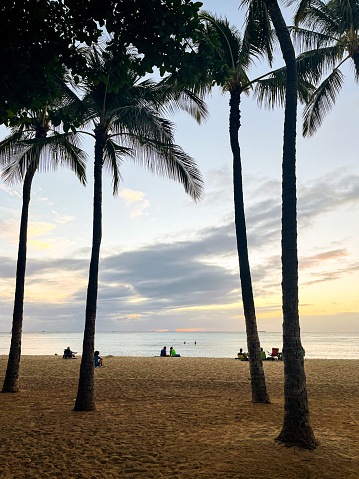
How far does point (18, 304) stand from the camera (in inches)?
519

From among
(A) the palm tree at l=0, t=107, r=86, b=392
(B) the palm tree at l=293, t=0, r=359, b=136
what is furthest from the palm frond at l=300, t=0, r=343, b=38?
(A) the palm tree at l=0, t=107, r=86, b=392

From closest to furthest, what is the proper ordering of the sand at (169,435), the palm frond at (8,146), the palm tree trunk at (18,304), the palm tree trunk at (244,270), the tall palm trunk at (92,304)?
the sand at (169,435) < the tall palm trunk at (92,304) < the palm tree trunk at (244,270) < the palm tree trunk at (18,304) < the palm frond at (8,146)

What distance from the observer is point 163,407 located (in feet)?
35.1

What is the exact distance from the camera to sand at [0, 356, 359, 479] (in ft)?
20.1

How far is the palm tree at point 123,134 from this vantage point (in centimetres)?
1052

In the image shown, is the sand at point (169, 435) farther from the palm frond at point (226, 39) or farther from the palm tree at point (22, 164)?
the palm frond at point (226, 39)

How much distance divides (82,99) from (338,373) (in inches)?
665

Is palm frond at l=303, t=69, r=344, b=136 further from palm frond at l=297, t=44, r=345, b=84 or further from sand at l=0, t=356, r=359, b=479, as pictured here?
sand at l=0, t=356, r=359, b=479

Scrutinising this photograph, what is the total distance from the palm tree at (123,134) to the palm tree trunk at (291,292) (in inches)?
145

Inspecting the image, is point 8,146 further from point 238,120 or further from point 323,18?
point 323,18

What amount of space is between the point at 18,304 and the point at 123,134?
6.58 meters

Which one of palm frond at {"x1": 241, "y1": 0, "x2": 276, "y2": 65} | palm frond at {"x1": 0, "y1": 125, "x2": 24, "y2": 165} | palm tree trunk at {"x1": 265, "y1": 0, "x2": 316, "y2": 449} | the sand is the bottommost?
the sand

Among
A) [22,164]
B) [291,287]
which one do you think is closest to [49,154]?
[22,164]

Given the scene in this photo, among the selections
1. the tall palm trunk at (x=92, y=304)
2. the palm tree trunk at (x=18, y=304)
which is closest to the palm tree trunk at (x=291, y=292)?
the tall palm trunk at (x=92, y=304)
